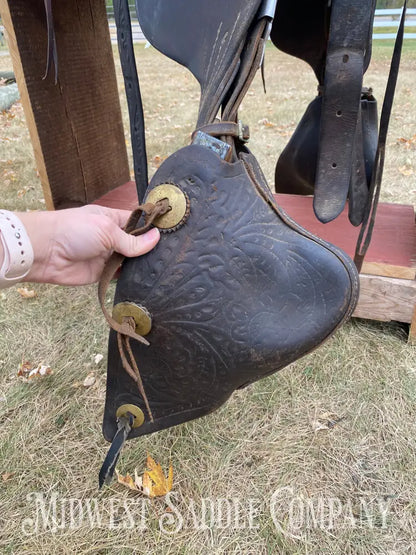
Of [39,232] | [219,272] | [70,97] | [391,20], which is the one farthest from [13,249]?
[391,20]

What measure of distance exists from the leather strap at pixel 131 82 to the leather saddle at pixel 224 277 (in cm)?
20

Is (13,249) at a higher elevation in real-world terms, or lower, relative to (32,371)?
higher

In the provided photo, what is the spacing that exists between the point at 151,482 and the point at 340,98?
811 millimetres

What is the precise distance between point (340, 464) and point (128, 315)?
2.15ft

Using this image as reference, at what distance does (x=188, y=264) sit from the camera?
524 millimetres

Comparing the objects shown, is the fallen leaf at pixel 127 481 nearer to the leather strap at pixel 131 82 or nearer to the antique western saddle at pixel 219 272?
the antique western saddle at pixel 219 272

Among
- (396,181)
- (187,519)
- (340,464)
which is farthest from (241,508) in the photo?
(396,181)

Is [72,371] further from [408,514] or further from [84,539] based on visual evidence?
[408,514]

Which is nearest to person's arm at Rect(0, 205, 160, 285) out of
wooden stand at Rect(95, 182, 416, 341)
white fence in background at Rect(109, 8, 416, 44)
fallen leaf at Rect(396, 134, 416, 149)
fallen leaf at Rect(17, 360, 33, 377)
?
fallen leaf at Rect(17, 360, 33, 377)

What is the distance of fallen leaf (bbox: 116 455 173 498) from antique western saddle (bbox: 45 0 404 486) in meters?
0.31

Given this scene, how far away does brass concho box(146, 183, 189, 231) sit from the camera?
0.52 meters

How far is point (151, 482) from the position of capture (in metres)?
0.89

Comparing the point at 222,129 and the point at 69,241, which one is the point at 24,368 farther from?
the point at 222,129

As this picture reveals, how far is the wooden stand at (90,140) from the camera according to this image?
3.92 feet
